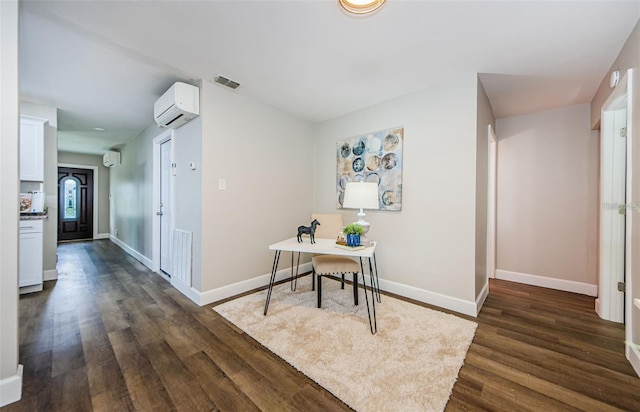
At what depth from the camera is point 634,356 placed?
1685mm

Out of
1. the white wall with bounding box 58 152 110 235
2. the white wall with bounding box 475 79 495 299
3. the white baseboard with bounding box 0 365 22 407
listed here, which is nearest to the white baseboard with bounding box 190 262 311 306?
the white baseboard with bounding box 0 365 22 407

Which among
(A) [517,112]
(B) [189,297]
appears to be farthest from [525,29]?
(B) [189,297]

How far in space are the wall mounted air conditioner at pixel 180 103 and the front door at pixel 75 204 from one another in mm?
5901

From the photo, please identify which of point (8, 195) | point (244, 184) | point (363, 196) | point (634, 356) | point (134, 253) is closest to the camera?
point (8, 195)

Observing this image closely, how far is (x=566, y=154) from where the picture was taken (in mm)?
3152

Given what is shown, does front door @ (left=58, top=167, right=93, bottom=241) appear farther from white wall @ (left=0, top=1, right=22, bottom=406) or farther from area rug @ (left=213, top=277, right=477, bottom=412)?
white wall @ (left=0, top=1, right=22, bottom=406)

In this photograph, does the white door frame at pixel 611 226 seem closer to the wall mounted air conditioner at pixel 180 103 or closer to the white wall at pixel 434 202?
the white wall at pixel 434 202

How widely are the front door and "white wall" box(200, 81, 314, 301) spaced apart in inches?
254

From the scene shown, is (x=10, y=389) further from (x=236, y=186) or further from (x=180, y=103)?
(x=180, y=103)

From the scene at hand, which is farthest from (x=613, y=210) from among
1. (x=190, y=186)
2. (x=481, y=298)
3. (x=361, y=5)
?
(x=190, y=186)

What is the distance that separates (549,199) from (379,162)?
233 cm

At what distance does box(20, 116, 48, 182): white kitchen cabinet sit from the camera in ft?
10.6

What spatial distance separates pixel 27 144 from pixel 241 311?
3.64 metres

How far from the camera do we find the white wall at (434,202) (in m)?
2.44
